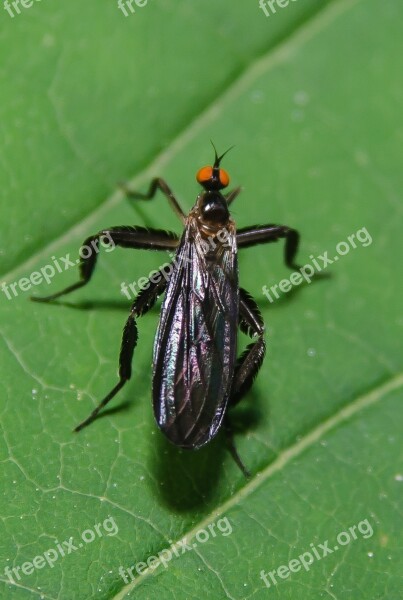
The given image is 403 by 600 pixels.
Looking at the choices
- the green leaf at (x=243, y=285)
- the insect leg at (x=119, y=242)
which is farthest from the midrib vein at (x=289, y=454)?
the insect leg at (x=119, y=242)

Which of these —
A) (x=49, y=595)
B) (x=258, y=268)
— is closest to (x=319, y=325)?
(x=258, y=268)

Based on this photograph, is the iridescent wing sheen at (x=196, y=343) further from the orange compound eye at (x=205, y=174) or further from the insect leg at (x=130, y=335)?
the orange compound eye at (x=205, y=174)

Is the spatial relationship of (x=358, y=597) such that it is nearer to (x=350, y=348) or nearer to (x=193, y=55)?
(x=350, y=348)

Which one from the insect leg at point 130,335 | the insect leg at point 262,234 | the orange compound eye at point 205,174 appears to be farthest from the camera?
the insect leg at point 262,234

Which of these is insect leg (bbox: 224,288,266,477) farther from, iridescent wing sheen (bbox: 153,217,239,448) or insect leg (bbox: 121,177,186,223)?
insect leg (bbox: 121,177,186,223)

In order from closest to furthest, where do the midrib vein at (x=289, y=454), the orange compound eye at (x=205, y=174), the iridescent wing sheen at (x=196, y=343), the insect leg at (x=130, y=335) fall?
the iridescent wing sheen at (x=196, y=343)
the midrib vein at (x=289, y=454)
the insect leg at (x=130, y=335)
the orange compound eye at (x=205, y=174)

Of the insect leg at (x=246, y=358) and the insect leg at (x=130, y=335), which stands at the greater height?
the insect leg at (x=130, y=335)

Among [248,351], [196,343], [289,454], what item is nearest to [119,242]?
[196,343]

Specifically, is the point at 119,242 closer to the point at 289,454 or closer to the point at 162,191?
the point at 162,191
